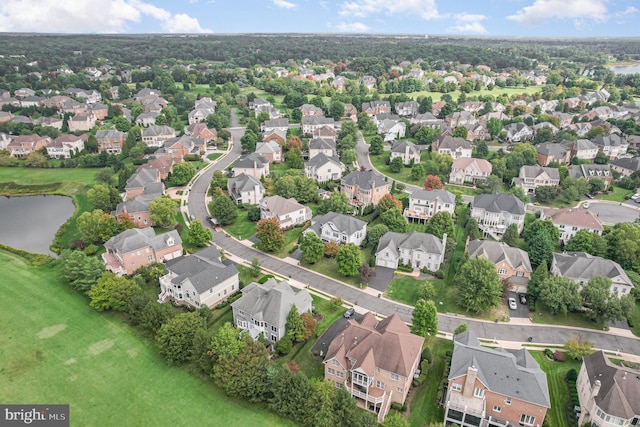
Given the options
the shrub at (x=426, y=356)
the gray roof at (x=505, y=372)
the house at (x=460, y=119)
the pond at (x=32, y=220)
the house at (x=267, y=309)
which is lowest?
the pond at (x=32, y=220)

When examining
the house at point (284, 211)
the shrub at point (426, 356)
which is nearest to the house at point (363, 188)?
the house at point (284, 211)

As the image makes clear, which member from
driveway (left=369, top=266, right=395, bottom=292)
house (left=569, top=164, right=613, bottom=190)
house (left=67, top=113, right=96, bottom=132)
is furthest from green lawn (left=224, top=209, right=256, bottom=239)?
house (left=67, top=113, right=96, bottom=132)

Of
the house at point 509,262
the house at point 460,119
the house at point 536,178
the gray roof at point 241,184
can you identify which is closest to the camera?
the house at point 509,262

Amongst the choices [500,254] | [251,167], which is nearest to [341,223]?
[500,254]

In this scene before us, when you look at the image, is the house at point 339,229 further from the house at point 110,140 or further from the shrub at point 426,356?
the house at point 110,140

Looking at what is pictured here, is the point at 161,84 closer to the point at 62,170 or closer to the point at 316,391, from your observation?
the point at 62,170

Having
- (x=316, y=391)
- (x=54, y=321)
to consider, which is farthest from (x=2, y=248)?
(x=316, y=391)
